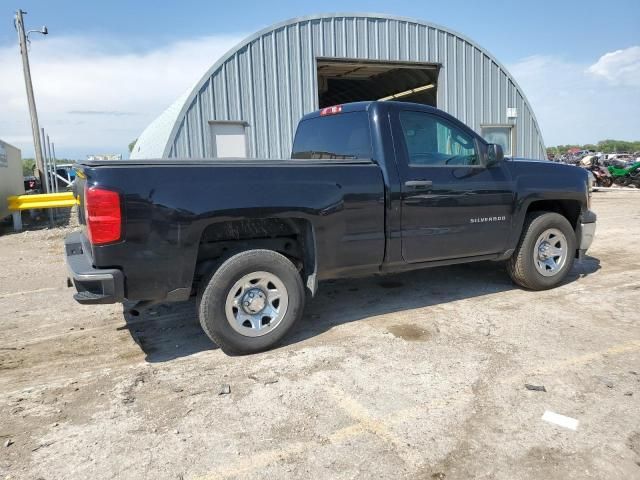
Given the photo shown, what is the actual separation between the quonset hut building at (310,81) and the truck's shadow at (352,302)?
7.04 metres

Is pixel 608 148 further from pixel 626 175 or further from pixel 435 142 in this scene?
pixel 435 142

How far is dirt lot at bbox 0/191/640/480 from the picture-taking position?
2.65 m

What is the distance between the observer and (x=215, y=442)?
283 cm

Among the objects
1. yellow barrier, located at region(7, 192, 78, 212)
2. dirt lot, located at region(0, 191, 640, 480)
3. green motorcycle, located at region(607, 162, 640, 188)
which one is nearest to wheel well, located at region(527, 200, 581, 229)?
dirt lot, located at region(0, 191, 640, 480)

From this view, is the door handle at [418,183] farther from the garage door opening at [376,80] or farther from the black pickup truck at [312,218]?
the garage door opening at [376,80]

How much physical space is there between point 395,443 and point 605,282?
177 inches

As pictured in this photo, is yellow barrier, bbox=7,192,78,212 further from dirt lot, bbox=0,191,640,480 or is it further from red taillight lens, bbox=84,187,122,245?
red taillight lens, bbox=84,187,122,245

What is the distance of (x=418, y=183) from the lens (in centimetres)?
459

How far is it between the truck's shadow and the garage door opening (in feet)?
28.5

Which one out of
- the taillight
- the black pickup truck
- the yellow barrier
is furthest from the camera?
the yellow barrier

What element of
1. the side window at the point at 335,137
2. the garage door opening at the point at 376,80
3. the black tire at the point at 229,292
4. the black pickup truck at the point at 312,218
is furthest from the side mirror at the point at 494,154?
the garage door opening at the point at 376,80

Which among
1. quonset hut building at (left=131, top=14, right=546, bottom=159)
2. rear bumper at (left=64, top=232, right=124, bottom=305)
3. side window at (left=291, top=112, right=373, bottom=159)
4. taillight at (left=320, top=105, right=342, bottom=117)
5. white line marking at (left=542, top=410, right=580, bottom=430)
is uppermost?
quonset hut building at (left=131, top=14, right=546, bottom=159)

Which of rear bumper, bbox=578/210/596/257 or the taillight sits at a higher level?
the taillight

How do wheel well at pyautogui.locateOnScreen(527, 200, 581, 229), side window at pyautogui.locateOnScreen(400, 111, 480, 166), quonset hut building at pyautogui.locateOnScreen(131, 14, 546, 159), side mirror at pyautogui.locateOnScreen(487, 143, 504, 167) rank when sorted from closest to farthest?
side window at pyautogui.locateOnScreen(400, 111, 480, 166), side mirror at pyautogui.locateOnScreen(487, 143, 504, 167), wheel well at pyautogui.locateOnScreen(527, 200, 581, 229), quonset hut building at pyautogui.locateOnScreen(131, 14, 546, 159)
